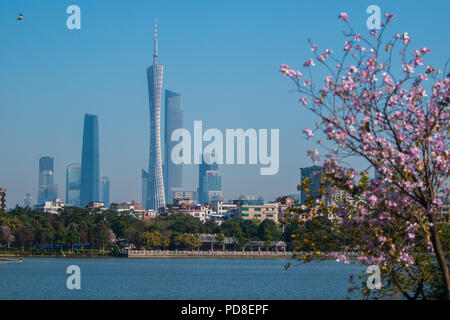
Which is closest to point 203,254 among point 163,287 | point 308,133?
point 163,287

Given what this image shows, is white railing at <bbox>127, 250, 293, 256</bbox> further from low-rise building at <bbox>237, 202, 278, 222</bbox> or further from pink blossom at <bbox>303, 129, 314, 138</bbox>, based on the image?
pink blossom at <bbox>303, 129, 314, 138</bbox>

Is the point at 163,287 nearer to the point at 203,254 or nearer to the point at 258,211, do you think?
the point at 203,254

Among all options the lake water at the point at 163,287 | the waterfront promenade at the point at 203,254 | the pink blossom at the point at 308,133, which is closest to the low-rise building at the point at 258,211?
the waterfront promenade at the point at 203,254

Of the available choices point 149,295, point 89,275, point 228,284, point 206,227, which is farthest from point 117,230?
point 149,295

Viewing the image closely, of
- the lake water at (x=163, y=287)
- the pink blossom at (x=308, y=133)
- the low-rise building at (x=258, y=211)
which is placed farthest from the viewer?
the low-rise building at (x=258, y=211)

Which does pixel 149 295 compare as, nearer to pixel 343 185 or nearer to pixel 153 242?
pixel 343 185

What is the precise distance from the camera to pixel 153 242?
422 ft

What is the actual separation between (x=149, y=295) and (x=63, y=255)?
75780 millimetres

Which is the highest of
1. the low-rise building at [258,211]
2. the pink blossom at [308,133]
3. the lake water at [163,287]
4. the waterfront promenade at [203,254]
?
the pink blossom at [308,133]

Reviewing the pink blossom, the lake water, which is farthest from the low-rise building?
the pink blossom

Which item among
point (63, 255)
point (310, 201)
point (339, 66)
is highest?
point (339, 66)

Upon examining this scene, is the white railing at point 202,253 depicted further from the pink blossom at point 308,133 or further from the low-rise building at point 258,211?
the pink blossom at point 308,133

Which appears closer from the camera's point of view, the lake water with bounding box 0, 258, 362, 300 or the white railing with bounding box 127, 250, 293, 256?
the lake water with bounding box 0, 258, 362, 300

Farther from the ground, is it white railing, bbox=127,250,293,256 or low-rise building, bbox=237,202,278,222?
low-rise building, bbox=237,202,278,222
